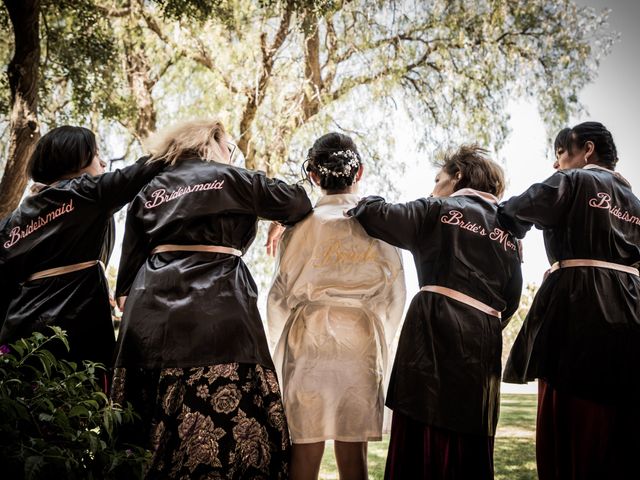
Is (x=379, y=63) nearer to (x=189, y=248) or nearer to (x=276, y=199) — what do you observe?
(x=276, y=199)

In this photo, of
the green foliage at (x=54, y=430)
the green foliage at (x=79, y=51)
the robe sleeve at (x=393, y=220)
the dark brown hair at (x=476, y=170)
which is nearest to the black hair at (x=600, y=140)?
A: the dark brown hair at (x=476, y=170)

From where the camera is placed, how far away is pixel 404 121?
261 inches

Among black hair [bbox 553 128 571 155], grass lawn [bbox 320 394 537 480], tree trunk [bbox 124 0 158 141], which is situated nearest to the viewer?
black hair [bbox 553 128 571 155]

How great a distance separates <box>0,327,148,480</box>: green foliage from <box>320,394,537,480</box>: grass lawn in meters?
2.33

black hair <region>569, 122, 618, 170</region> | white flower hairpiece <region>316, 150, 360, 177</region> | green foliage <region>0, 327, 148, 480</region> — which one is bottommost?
green foliage <region>0, 327, 148, 480</region>

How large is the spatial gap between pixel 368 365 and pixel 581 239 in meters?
0.93

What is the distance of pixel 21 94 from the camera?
4.06 m

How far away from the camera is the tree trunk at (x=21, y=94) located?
4008 millimetres

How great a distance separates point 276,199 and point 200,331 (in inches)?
21.7

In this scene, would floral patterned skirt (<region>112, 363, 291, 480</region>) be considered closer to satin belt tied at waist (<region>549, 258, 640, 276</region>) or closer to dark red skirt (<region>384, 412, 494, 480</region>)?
dark red skirt (<region>384, 412, 494, 480</region>)

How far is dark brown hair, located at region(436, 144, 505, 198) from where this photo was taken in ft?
8.13

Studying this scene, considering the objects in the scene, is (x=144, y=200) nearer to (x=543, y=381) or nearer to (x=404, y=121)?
(x=543, y=381)

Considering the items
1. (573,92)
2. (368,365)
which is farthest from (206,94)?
(368,365)

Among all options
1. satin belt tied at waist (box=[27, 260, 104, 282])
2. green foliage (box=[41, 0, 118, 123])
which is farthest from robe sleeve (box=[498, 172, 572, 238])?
green foliage (box=[41, 0, 118, 123])
